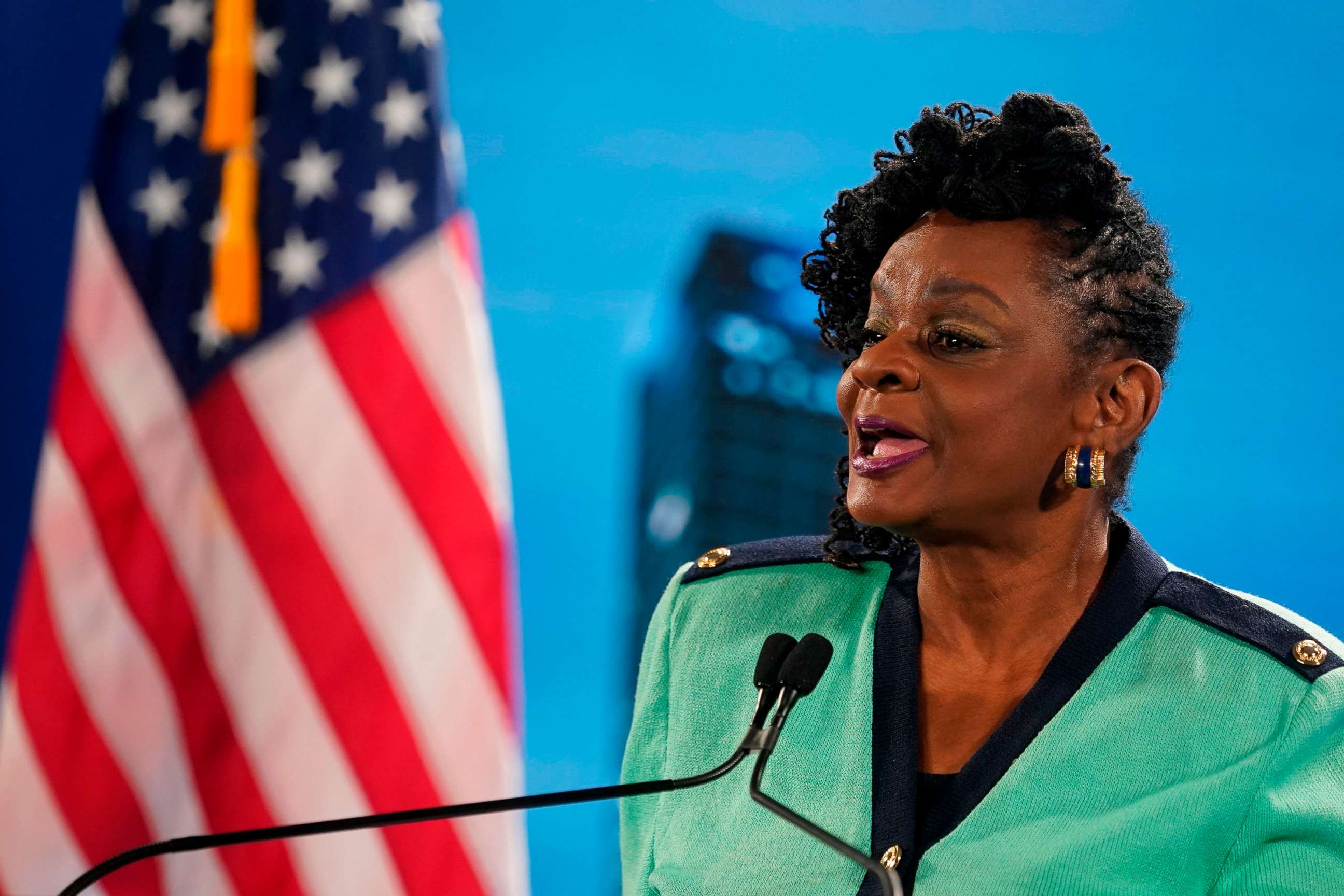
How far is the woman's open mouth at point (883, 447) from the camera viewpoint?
1411 millimetres

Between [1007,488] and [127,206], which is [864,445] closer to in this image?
[1007,488]

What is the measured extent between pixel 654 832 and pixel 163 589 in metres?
1.08

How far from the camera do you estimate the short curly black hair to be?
4.76 feet

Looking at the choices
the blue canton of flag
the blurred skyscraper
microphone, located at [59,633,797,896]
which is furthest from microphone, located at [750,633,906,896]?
the blue canton of flag

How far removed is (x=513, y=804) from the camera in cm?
117

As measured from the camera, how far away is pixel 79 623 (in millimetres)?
2273

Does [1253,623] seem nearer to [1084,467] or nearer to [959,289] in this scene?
[1084,467]

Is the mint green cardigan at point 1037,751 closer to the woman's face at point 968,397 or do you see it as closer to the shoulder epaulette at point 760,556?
the shoulder epaulette at point 760,556

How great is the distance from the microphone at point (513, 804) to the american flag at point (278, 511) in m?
1.09

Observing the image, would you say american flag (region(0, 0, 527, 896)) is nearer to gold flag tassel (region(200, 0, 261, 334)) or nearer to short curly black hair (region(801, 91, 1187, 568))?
gold flag tassel (region(200, 0, 261, 334))

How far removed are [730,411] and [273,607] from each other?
115 centimetres

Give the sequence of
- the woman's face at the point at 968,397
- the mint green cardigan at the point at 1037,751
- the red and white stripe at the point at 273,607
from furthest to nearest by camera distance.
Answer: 1. the red and white stripe at the point at 273,607
2. the woman's face at the point at 968,397
3. the mint green cardigan at the point at 1037,751

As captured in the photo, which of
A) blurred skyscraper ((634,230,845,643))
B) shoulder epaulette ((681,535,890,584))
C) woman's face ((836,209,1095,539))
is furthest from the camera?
blurred skyscraper ((634,230,845,643))

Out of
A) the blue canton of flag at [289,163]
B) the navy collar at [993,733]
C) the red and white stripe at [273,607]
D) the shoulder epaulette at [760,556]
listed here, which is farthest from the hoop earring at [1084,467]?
the blue canton of flag at [289,163]
